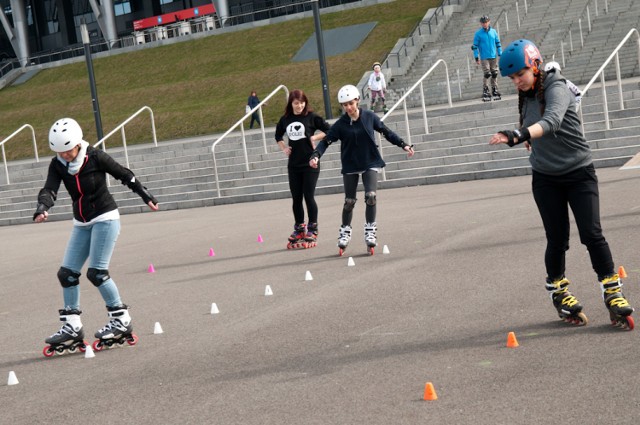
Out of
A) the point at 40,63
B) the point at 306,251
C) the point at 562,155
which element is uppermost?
the point at 40,63

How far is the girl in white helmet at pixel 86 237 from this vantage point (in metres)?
7.19

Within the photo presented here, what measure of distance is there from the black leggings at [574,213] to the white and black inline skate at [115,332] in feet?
9.51

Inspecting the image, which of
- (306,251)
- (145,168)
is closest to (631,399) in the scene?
(306,251)

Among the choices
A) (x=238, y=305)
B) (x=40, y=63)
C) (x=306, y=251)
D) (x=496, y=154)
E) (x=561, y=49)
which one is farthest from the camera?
(x=40, y=63)

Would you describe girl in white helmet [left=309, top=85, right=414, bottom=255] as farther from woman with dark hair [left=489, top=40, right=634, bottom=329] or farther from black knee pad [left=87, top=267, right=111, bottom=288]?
woman with dark hair [left=489, top=40, right=634, bottom=329]

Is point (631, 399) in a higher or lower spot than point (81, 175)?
lower

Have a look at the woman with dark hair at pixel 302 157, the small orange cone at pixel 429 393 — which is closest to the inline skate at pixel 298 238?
the woman with dark hair at pixel 302 157

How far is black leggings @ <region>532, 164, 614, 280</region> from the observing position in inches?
244

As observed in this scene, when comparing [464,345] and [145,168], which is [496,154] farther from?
[464,345]

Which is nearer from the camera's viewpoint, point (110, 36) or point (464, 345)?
point (464, 345)

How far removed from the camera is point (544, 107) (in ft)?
20.3

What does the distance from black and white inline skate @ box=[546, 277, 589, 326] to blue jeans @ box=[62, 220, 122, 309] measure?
9.73 ft

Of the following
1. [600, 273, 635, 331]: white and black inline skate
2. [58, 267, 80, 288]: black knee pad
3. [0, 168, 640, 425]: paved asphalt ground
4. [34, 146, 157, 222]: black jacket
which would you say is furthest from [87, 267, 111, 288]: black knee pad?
[600, 273, 635, 331]: white and black inline skate

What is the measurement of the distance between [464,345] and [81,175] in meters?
2.92
